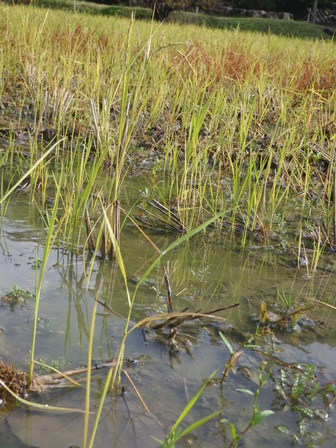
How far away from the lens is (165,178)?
12.7 ft

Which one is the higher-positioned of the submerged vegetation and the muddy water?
the submerged vegetation

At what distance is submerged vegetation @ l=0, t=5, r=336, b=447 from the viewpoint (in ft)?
5.34

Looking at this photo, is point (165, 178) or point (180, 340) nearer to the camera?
point (180, 340)

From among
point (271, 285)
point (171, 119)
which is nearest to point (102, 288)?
point (271, 285)

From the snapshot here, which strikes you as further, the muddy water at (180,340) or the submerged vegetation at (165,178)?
the submerged vegetation at (165,178)

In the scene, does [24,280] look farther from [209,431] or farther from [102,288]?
[209,431]

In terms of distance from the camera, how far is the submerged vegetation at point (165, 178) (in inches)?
64.1

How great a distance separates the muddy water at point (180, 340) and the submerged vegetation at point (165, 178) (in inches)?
0.9

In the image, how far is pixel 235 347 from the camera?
184 centimetres

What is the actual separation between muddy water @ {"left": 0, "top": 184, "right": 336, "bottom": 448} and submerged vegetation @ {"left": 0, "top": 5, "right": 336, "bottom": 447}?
22 millimetres

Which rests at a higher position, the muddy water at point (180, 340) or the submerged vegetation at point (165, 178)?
the submerged vegetation at point (165, 178)

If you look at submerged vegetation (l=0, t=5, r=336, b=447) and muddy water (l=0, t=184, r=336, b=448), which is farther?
submerged vegetation (l=0, t=5, r=336, b=447)

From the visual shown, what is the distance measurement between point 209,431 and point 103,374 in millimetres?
365

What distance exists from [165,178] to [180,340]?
2.18 meters
